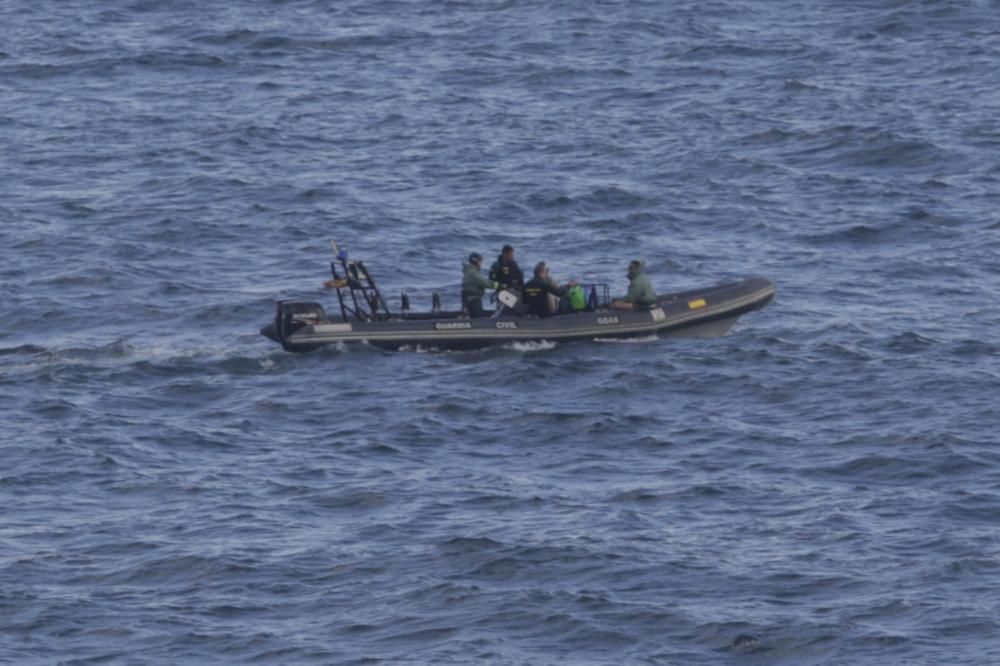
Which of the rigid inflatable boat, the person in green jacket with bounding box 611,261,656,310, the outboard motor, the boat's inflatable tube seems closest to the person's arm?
the rigid inflatable boat

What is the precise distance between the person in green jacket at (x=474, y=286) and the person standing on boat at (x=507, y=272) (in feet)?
0.60

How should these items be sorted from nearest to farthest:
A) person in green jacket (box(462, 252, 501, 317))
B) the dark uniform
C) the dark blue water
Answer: the dark blue water, person in green jacket (box(462, 252, 501, 317)), the dark uniform

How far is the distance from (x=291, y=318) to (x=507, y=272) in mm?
3411

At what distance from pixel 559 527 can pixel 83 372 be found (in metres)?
9.47

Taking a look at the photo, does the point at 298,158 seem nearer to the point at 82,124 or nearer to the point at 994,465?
the point at 82,124

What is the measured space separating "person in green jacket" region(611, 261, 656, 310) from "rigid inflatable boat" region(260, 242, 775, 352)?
0.10 metres

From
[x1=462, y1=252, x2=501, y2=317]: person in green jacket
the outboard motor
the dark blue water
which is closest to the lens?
the dark blue water

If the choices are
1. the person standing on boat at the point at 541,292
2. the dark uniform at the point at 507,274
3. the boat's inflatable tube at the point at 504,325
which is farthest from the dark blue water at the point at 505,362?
the dark uniform at the point at 507,274

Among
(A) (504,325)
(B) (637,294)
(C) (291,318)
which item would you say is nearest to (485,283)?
(A) (504,325)

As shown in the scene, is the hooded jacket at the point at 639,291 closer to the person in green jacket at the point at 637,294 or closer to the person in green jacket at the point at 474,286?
the person in green jacket at the point at 637,294

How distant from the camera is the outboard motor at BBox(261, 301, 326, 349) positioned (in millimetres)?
34375

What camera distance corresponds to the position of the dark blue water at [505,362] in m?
25.0

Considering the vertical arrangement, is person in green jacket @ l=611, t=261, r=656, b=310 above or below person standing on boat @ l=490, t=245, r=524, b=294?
below

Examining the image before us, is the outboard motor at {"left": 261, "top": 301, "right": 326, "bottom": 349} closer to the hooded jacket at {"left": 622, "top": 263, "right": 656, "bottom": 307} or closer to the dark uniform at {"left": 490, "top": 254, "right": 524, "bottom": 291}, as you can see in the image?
the dark uniform at {"left": 490, "top": 254, "right": 524, "bottom": 291}
